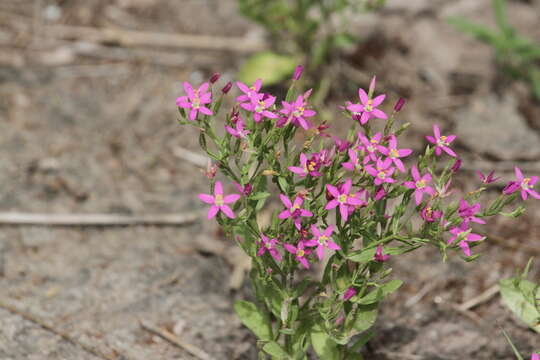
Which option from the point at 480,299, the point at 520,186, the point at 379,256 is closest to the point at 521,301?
the point at 480,299

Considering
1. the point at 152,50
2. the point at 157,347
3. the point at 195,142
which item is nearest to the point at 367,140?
the point at 157,347

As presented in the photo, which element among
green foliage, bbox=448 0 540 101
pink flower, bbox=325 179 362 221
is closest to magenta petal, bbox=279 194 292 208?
pink flower, bbox=325 179 362 221

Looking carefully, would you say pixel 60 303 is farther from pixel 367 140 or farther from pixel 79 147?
pixel 367 140

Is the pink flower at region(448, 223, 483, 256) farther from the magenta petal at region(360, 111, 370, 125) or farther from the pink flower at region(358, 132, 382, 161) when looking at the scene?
the magenta petal at region(360, 111, 370, 125)

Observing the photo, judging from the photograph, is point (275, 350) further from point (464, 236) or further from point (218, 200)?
point (464, 236)

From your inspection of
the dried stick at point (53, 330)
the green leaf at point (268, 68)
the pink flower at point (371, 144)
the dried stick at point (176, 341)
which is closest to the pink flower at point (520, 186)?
the pink flower at point (371, 144)

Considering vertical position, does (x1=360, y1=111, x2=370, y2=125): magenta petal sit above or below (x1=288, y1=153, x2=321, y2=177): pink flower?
above

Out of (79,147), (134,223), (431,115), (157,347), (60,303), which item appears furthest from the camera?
(431,115)

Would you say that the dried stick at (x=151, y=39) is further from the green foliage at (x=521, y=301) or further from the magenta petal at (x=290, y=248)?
the magenta petal at (x=290, y=248)
